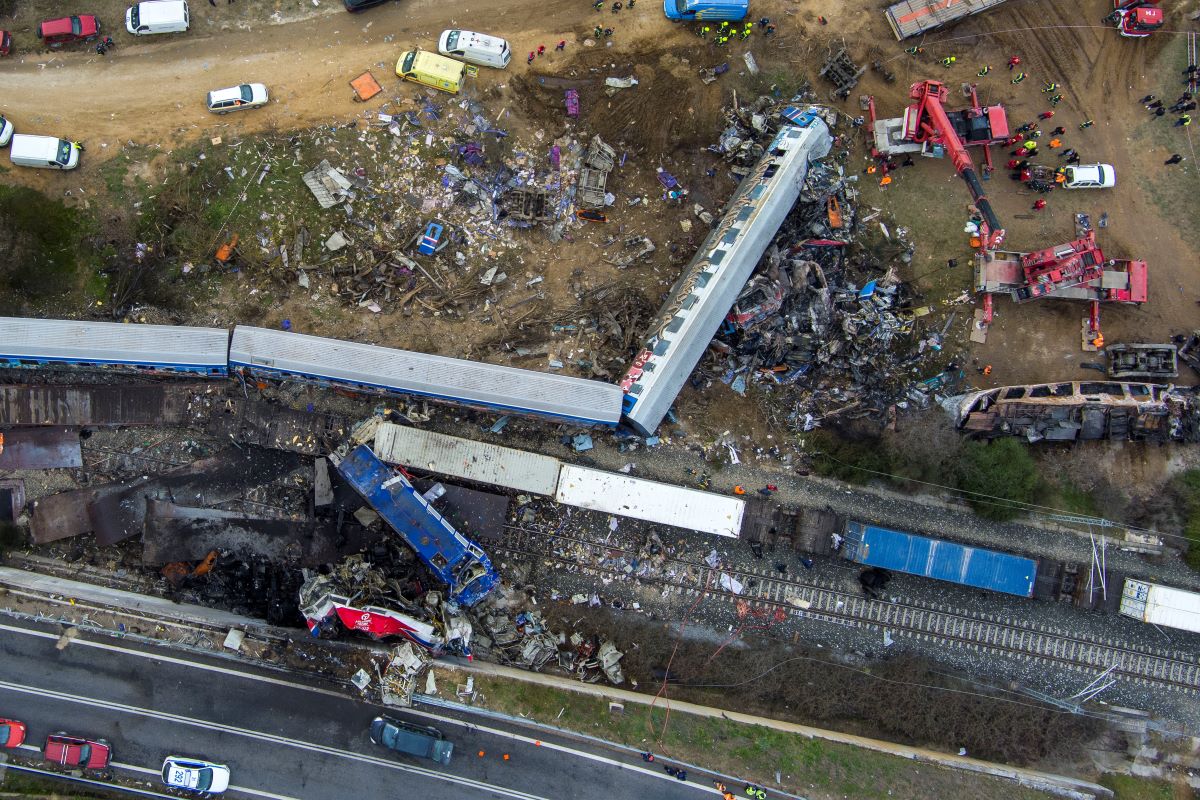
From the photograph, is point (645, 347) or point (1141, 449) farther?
point (1141, 449)

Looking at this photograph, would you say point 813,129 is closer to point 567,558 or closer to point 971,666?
point 567,558

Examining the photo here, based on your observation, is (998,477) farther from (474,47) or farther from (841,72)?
(474,47)

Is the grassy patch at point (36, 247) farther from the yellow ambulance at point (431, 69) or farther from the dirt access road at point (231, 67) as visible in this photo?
the yellow ambulance at point (431, 69)

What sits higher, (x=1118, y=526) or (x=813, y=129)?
(x=813, y=129)

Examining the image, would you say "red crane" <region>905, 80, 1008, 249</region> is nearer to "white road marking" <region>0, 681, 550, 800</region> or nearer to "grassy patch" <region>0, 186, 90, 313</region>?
"white road marking" <region>0, 681, 550, 800</region>

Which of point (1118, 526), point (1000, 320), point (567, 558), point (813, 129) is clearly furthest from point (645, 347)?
point (1118, 526)

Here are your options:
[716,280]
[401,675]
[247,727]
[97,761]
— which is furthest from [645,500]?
[97,761]
